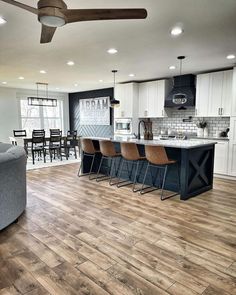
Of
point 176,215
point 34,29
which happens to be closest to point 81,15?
point 34,29

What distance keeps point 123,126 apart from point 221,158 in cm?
331

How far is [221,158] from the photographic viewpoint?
5.43 meters

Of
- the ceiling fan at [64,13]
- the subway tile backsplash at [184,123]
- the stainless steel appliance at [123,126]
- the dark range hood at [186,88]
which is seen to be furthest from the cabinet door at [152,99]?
the ceiling fan at [64,13]

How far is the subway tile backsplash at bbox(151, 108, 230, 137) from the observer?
19.6 feet

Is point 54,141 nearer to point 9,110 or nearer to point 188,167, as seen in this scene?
point 9,110

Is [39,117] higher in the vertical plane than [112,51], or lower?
lower

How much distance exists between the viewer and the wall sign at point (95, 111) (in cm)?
921

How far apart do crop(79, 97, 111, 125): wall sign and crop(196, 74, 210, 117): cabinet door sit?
4002 mm

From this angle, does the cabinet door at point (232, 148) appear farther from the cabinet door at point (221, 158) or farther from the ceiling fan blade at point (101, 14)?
the ceiling fan blade at point (101, 14)

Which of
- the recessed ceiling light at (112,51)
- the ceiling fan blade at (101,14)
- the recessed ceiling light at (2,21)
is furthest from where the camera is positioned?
the recessed ceiling light at (112,51)

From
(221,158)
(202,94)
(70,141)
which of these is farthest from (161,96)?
(70,141)

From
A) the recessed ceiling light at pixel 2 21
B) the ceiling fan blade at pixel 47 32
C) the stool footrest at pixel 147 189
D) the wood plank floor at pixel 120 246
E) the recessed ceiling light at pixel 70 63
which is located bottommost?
the wood plank floor at pixel 120 246

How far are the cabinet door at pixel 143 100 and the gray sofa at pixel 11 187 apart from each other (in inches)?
191

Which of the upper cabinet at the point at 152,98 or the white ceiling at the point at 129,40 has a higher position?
the white ceiling at the point at 129,40
